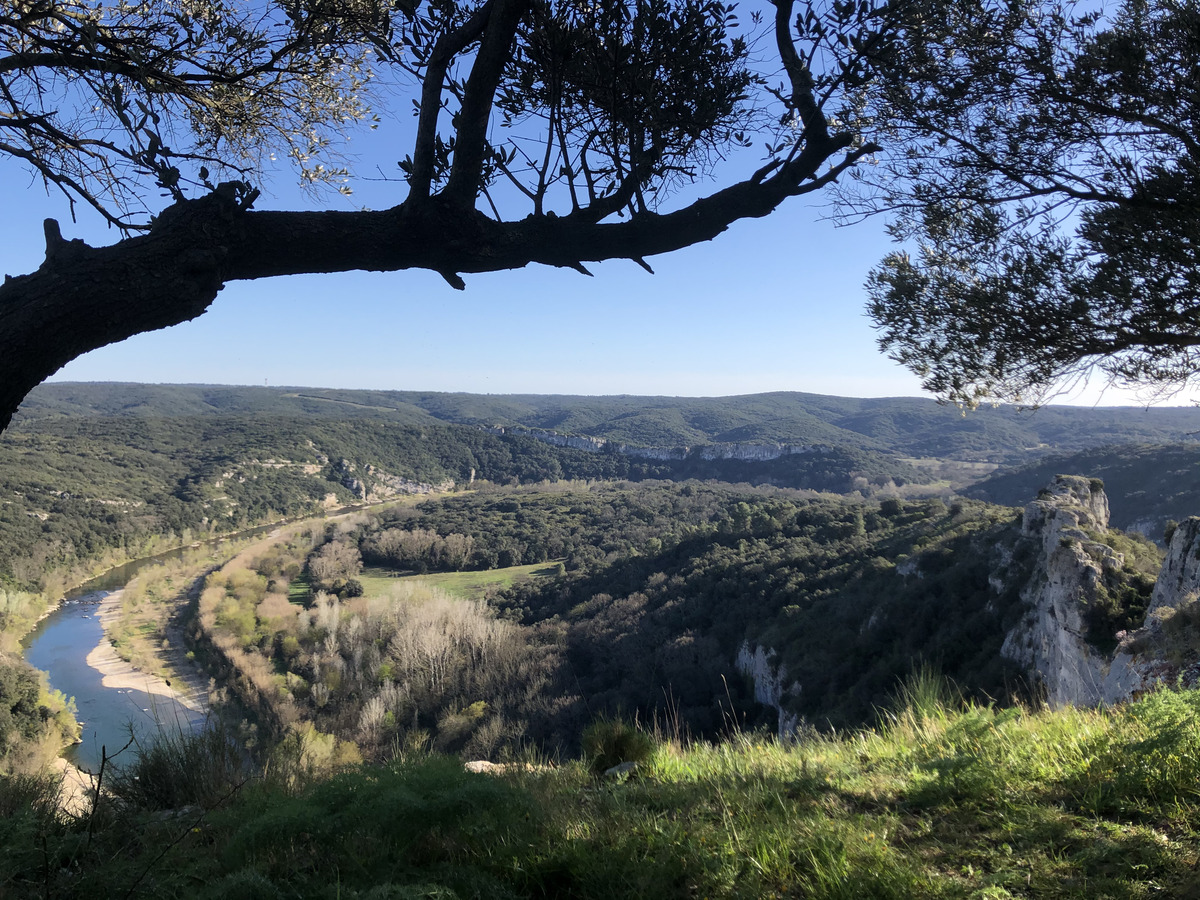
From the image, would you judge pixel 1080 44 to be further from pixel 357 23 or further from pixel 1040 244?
pixel 357 23

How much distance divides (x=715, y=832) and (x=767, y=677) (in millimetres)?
17349

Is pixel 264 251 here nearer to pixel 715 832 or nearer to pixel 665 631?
pixel 715 832

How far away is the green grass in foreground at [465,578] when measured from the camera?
41.7 m

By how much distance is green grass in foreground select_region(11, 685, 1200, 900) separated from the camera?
1663 mm

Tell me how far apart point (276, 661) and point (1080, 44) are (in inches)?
1413

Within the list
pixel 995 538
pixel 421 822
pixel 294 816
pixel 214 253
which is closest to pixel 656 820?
pixel 421 822

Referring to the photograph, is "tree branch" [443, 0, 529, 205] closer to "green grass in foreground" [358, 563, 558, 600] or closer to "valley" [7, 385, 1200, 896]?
"valley" [7, 385, 1200, 896]

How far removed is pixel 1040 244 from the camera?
3578mm

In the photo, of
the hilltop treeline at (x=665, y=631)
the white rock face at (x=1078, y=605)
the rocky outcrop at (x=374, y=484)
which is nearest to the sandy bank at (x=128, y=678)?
the hilltop treeline at (x=665, y=631)

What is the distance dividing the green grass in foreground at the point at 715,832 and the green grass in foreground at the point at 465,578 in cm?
3792

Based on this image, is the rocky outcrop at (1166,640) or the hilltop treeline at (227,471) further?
the hilltop treeline at (227,471)

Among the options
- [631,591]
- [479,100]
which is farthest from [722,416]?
[479,100]

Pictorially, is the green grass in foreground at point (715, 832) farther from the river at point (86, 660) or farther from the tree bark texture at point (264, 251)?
→ the river at point (86, 660)

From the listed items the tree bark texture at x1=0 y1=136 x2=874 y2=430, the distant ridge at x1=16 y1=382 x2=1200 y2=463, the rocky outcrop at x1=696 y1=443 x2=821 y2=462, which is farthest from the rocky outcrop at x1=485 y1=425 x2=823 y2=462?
the tree bark texture at x1=0 y1=136 x2=874 y2=430
